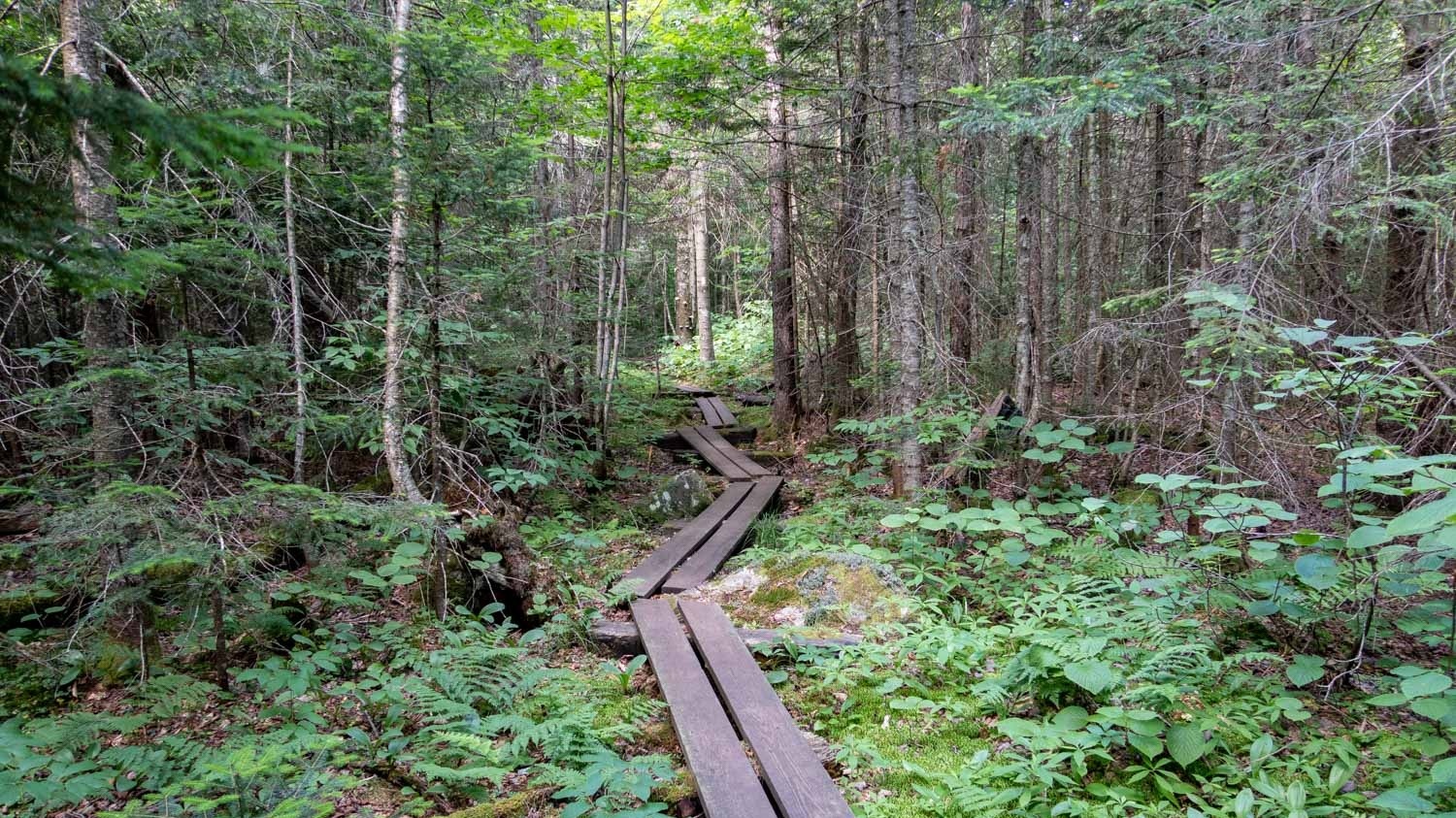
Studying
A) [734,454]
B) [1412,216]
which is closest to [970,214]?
[1412,216]

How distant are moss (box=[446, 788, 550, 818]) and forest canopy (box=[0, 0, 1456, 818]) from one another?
0.7 inches

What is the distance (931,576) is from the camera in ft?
18.4

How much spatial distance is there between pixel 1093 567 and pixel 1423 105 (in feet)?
16.5

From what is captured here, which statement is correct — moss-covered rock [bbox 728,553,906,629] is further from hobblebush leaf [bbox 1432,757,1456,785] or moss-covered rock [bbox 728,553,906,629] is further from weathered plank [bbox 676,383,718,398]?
weathered plank [bbox 676,383,718,398]

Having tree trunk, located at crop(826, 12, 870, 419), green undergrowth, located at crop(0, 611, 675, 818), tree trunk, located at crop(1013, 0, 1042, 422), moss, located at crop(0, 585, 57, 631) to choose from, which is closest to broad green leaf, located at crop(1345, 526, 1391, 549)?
green undergrowth, located at crop(0, 611, 675, 818)

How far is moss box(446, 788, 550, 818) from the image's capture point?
10.2 ft

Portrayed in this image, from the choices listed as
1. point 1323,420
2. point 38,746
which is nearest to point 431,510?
point 38,746

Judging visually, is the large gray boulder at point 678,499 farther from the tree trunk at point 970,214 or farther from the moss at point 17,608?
the moss at point 17,608

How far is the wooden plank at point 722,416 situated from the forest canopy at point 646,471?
11.4 ft

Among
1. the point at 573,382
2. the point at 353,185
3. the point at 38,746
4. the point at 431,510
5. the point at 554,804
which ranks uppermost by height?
the point at 353,185

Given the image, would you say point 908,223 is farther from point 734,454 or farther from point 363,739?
point 363,739

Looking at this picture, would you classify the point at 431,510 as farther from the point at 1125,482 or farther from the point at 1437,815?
the point at 1125,482

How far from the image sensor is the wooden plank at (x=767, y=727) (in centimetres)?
315

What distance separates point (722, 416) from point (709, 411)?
57 cm
